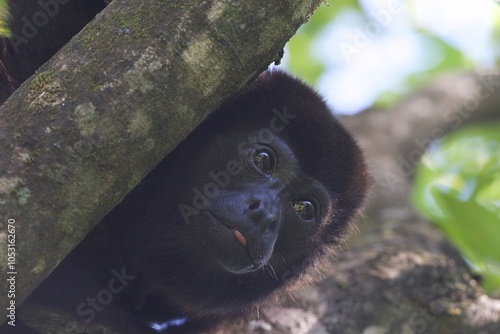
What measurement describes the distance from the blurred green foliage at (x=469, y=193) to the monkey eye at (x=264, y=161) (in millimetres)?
1218

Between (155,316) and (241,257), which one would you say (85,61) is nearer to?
(241,257)

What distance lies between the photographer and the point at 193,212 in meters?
3.37

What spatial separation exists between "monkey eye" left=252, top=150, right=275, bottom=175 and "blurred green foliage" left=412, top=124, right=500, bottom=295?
4.00ft

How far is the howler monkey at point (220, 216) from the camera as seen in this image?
3.19 m

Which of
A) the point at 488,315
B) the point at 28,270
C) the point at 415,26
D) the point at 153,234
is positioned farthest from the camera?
the point at 415,26

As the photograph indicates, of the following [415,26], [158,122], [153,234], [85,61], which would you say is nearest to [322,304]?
[153,234]

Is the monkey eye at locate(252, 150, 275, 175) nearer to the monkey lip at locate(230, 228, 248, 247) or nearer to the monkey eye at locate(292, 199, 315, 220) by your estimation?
the monkey eye at locate(292, 199, 315, 220)

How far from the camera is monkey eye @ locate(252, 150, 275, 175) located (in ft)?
11.4

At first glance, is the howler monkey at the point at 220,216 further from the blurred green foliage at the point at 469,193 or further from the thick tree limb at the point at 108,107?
the thick tree limb at the point at 108,107

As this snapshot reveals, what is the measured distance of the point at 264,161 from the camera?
350 centimetres

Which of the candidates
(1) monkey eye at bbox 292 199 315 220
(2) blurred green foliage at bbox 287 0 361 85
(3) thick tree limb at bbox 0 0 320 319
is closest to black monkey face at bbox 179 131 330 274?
(1) monkey eye at bbox 292 199 315 220

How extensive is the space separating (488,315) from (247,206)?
1545 millimetres

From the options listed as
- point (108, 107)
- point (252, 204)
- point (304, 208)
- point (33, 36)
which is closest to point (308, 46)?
point (304, 208)

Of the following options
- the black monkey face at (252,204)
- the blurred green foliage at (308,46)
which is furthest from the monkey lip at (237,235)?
the blurred green foliage at (308,46)
